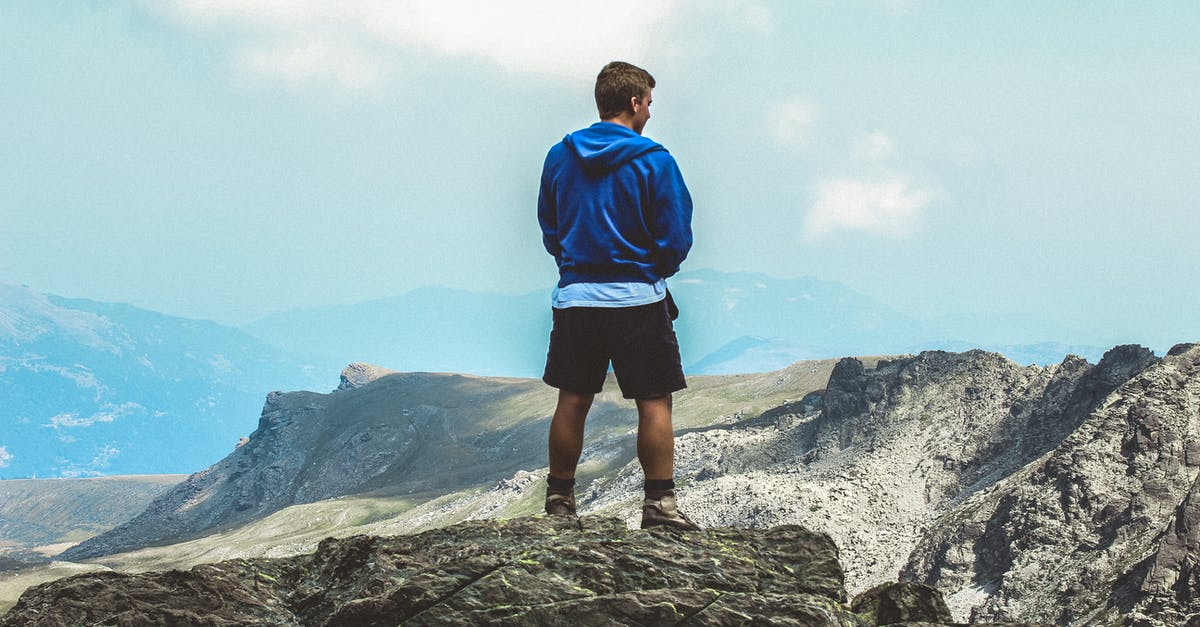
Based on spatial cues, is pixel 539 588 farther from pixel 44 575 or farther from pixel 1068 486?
pixel 44 575

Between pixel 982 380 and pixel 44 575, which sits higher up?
pixel 982 380

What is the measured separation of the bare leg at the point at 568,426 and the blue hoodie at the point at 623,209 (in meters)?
1.26

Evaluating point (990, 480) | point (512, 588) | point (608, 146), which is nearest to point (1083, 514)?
point (990, 480)

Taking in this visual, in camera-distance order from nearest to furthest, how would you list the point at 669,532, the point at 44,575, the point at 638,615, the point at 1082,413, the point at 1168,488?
the point at 638,615 → the point at 669,532 → the point at 1168,488 → the point at 1082,413 → the point at 44,575

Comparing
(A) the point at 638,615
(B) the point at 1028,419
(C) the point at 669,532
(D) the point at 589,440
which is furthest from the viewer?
(D) the point at 589,440

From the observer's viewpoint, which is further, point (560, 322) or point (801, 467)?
point (801, 467)

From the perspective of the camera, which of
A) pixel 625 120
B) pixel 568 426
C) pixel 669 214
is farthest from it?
pixel 568 426

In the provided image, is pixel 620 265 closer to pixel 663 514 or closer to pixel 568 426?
pixel 568 426

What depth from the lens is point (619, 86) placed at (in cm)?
1045

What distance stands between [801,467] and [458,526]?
104m

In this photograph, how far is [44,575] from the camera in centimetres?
15762

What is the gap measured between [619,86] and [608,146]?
2.45ft

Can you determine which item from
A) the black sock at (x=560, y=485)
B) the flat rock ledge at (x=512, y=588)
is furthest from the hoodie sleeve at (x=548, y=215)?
the flat rock ledge at (x=512, y=588)

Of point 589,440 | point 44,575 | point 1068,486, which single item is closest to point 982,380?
point 1068,486
